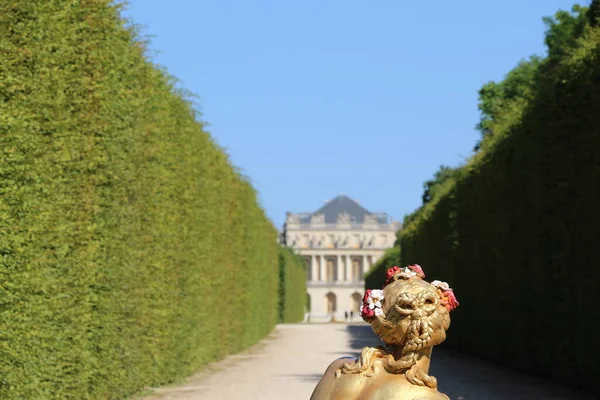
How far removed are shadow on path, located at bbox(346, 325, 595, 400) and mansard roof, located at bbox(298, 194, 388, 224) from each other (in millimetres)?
150683

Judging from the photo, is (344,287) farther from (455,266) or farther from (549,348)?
(549,348)

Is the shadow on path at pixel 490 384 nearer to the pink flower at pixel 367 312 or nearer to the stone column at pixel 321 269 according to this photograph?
the pink flower at pixel 367 312

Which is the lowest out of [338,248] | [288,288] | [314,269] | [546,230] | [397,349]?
[397,349]

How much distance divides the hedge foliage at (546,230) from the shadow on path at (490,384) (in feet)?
0.97

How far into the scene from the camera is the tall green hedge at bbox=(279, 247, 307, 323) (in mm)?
59344

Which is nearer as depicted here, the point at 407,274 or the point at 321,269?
the point at 407,274

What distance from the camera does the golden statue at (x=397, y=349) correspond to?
4.52m

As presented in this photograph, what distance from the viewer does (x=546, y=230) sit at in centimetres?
1711

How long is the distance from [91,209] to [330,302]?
152 m

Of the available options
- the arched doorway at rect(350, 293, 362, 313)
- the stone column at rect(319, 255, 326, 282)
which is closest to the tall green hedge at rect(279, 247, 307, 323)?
the arched doorway at rect(350, 293, 362, 313)

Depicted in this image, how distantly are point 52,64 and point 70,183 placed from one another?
1344mm

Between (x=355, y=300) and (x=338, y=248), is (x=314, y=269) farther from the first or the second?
(x=355, y=300)

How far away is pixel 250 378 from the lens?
1805 cm

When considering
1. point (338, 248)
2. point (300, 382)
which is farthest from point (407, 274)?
point (338, 248)
